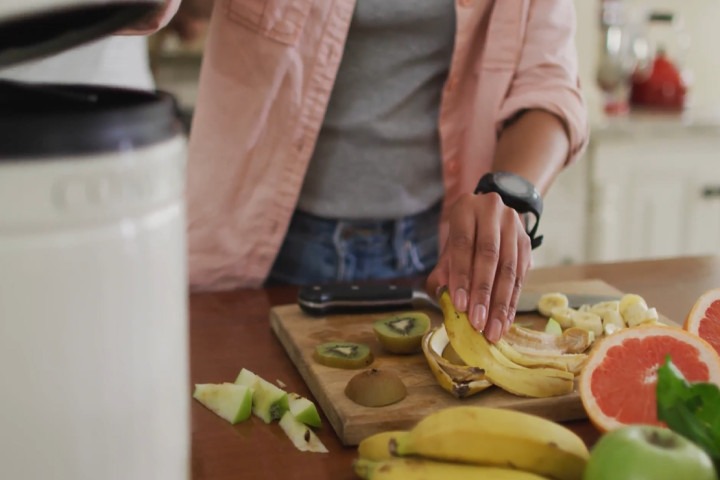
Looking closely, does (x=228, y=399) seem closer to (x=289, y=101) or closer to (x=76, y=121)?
(x=76, y=121)

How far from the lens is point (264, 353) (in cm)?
103

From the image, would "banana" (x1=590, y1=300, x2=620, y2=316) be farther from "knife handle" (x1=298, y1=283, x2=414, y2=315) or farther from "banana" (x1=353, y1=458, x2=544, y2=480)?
"banana" (x1=353, y1=458, x2=544, y2=480)

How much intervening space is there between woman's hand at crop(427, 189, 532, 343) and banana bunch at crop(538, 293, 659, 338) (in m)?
0.10

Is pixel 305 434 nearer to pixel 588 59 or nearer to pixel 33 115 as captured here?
pixel 33 115

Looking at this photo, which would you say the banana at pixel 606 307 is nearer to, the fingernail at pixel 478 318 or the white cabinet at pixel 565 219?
the fingernail at pixel 478 318

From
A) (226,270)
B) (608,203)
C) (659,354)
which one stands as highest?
(659,354)

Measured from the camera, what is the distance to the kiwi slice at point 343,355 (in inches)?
36.4

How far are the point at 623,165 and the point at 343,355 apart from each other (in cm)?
213

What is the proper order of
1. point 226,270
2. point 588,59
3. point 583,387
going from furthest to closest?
point 588,59, point 226,270, point 583,387

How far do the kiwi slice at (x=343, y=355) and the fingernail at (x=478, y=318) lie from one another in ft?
0.41

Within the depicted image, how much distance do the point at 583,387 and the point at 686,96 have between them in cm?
262

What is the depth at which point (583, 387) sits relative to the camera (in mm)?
771

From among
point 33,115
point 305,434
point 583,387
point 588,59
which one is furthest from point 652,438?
point 588,59

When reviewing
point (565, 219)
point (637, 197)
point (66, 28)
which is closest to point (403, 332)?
point (66, 28)
